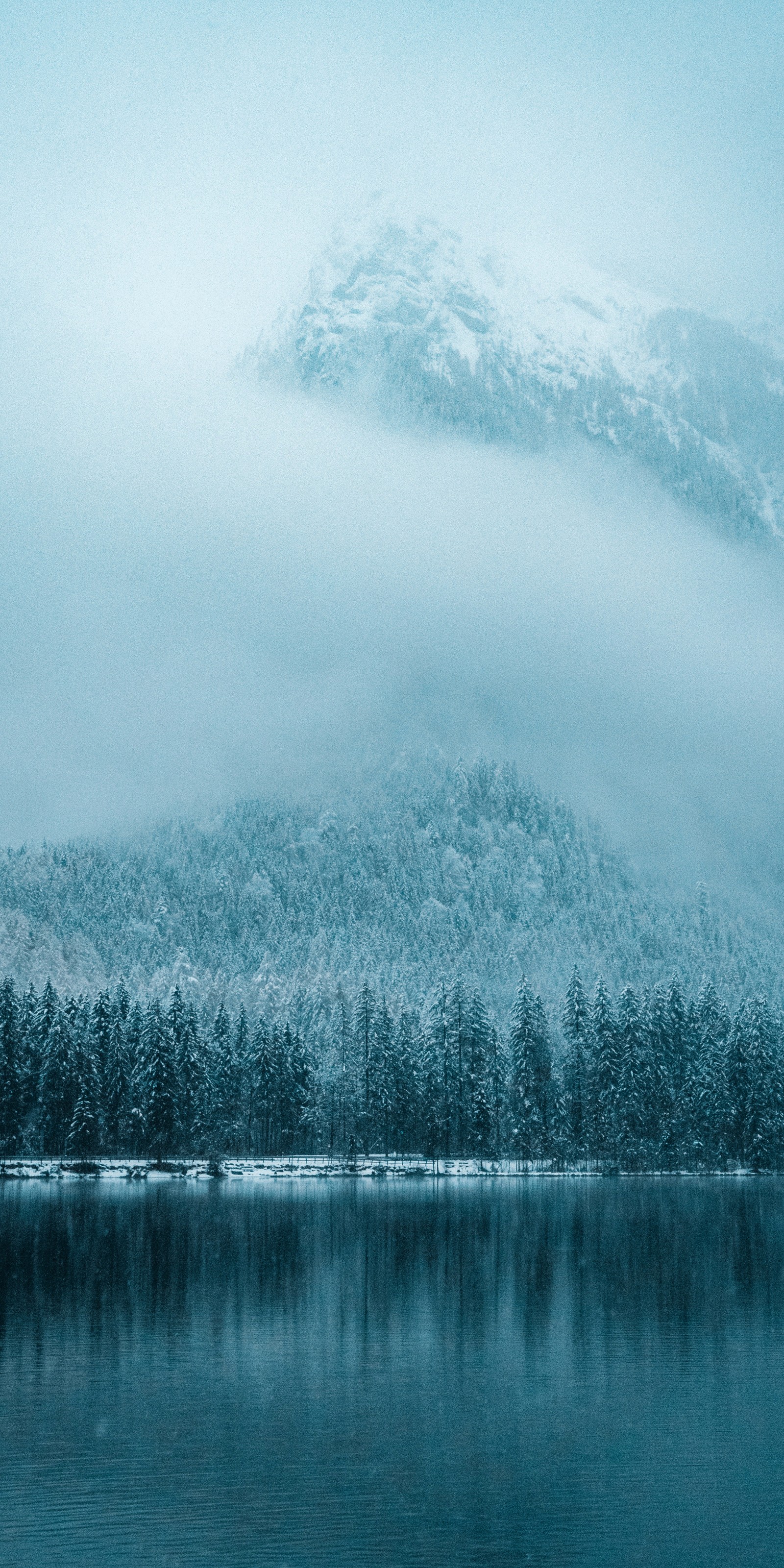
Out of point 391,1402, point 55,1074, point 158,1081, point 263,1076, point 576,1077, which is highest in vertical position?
point 55,1074

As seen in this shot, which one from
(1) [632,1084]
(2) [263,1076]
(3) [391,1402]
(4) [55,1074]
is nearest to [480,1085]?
(1) [632,1084]

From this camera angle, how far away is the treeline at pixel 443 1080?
454 ft

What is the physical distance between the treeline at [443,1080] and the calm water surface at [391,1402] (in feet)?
205

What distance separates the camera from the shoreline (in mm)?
137125

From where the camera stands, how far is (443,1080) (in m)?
148

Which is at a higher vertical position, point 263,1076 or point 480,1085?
point 263,1076

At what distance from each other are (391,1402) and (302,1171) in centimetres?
11275

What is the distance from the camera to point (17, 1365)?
43.6 m

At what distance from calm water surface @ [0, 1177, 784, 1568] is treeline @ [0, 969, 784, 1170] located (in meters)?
62.4

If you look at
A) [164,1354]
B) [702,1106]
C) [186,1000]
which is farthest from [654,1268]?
[186,1000]

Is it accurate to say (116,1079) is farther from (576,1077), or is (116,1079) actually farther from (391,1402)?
(391,1402)

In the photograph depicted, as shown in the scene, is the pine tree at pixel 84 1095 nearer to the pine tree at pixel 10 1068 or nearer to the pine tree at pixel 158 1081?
the pine tree at pixel 158 1081

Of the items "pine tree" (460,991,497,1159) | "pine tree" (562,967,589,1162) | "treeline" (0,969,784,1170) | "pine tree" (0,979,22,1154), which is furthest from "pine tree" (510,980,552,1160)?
"pine tree" (0,979,22,1154)

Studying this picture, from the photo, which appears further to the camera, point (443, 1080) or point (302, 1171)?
point (302, 1171)
